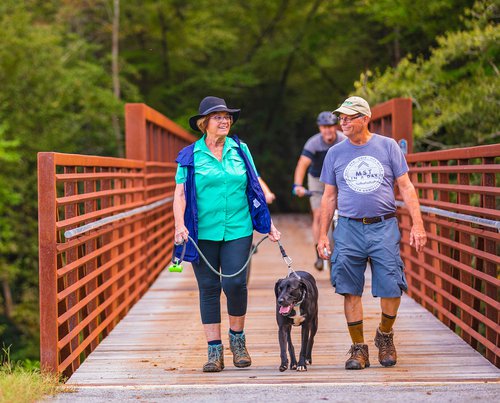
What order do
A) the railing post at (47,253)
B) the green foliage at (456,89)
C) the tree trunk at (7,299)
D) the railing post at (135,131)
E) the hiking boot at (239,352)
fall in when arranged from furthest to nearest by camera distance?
the tree trunk at (7,299)
the green foliage at (456,89)
the railing post at (135,131)
the hiking boot at (239,352)
the railing post at (47,253)

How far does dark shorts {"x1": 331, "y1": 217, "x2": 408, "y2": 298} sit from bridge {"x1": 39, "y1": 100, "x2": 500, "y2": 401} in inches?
22.3

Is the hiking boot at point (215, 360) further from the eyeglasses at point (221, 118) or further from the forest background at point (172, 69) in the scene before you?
the forest background at point (172, 69)

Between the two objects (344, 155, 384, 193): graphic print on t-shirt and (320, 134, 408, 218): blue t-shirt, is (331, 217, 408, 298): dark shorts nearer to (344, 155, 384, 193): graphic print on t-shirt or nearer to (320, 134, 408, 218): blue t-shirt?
(320, 134, 408, 218): blue t-shirt

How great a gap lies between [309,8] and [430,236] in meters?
26.4

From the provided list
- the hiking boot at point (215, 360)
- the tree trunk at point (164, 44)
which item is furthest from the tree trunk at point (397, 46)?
the hiking boot at point (215, 360)

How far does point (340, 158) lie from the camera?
253 inches

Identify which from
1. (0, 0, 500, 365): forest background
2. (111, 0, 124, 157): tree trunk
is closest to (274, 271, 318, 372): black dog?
(0, 0, 500, 365): forest background

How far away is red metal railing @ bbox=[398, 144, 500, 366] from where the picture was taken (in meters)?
6.72

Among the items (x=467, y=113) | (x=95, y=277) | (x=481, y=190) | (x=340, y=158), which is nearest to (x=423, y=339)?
(x=481, y=190)

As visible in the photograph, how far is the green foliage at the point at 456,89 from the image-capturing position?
51.8 ft

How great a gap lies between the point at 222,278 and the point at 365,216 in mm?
1058

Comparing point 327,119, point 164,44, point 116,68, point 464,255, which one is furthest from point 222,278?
point 164,44

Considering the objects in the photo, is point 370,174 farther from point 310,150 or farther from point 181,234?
point 310,150

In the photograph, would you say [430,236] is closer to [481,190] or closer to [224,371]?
[481,190]
